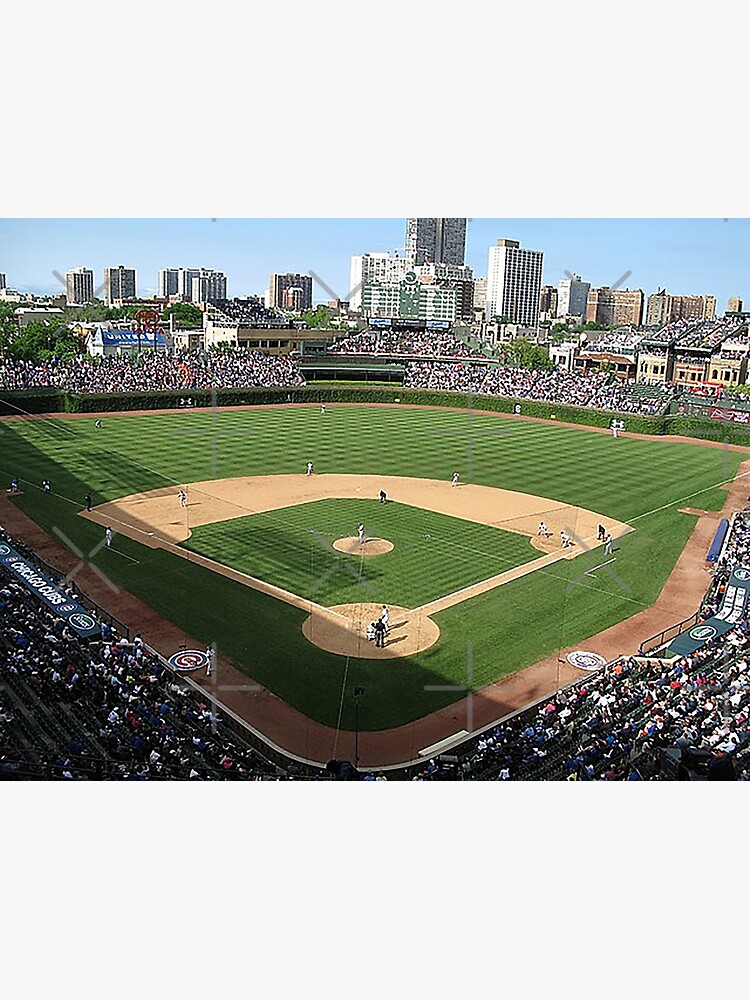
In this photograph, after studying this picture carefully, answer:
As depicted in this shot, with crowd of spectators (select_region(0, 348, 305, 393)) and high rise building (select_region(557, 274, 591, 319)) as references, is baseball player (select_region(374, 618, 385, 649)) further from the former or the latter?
high rise building (select_region(557, 274, 591, 319))

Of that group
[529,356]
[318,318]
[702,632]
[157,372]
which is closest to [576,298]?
[529,356]

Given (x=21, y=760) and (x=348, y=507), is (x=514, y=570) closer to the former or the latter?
(x=348, y=507)

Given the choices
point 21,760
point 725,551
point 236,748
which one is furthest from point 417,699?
point 725,551

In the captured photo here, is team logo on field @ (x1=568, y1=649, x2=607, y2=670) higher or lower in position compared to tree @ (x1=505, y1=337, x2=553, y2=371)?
lower

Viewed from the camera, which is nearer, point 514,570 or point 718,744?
point 718,744

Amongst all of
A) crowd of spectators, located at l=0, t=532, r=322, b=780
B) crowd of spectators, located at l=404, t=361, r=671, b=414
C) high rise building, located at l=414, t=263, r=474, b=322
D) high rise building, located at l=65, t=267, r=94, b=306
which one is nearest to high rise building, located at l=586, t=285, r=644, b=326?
crowd of spectators, located at l=404, t=361, r=671, b=414

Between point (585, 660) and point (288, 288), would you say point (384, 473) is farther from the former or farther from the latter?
point (288, 288)
